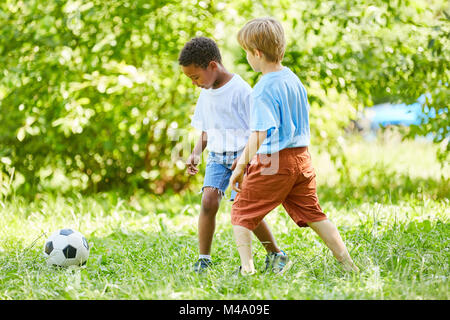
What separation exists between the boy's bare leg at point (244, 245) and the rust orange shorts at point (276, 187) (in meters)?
→ 0.03

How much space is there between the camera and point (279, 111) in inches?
111

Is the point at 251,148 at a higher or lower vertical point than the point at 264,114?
lower

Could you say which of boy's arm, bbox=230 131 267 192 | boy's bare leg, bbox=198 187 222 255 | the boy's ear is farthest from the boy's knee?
the boy's ear

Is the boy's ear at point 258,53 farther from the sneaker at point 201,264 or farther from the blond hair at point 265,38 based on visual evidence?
the sneaker at point 201,264

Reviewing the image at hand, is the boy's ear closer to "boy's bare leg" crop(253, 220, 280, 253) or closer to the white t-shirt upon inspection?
the white t-shirt

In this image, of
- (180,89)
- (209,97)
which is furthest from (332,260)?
(180,89)

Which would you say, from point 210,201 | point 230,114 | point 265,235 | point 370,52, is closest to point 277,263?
point 265,235

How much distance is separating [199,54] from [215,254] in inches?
52.1

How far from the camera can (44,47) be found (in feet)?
18.6

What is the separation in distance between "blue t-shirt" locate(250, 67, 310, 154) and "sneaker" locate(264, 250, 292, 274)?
0.71 metres

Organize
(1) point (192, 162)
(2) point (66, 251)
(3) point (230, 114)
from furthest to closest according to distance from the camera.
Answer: (1) point (192, 162)
(2) point (66, 251)
(3) point (230, 114)

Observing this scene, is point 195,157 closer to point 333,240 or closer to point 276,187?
point 276,187
